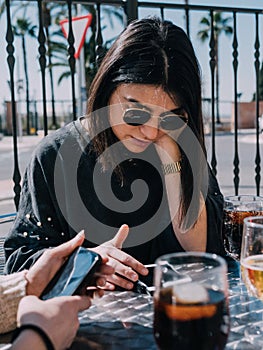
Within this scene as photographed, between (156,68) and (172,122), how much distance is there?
15 centimetres

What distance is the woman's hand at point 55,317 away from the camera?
0.70 meters

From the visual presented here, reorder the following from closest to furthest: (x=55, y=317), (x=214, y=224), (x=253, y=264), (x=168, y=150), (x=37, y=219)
→ (x=55, y=317) < (x=253, y=264) < (x=37, y=219) < (x=214, y=224) < (x=168, y=150)

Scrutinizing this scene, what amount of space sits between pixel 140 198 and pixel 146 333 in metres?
0.77

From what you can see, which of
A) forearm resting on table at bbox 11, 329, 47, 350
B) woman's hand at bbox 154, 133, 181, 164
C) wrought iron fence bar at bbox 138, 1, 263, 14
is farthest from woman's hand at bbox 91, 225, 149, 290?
wrought iron fence bar at bbox 138, 1, 263, 14

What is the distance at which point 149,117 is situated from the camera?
1.34 m

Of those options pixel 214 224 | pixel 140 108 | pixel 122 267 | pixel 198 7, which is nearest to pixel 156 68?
pixel 140 108

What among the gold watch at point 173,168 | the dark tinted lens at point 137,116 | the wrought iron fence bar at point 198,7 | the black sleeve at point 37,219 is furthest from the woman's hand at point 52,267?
the wrought iron fence bar at point 198,7

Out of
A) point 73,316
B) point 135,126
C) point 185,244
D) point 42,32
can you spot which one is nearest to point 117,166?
point 135,126

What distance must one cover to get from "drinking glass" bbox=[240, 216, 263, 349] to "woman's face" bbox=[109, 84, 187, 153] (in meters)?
0.54

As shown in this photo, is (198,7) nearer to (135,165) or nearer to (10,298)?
(135,165)

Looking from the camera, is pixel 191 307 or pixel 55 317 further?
pixel 55 317

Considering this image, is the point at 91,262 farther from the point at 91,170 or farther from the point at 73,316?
the point at 91,170

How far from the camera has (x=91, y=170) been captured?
1485 mm

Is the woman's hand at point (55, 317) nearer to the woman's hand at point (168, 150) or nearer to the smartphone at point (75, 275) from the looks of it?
the smartphone at point (75, 275)
